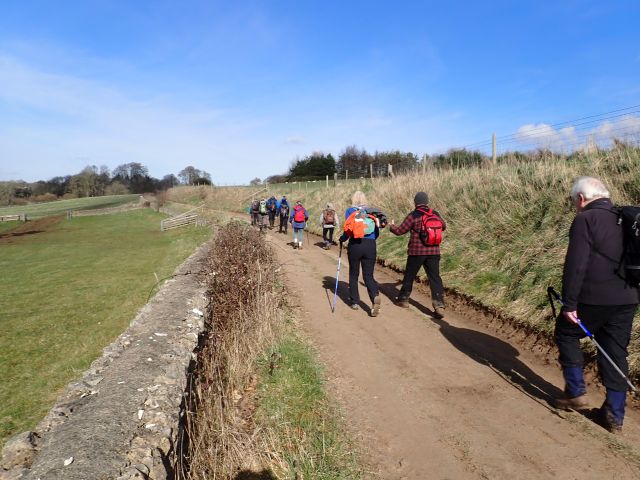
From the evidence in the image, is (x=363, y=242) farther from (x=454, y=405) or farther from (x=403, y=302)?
(x=454, y=405)

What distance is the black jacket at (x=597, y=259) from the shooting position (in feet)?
11.2

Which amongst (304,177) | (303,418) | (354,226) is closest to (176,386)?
(303,418)

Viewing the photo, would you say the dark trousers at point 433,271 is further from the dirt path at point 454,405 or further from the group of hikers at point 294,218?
the group of hikers at point 294,218

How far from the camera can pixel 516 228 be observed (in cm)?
830

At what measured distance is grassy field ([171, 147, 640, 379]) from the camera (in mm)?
6340

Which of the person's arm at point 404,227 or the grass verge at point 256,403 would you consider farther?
the person's arm at point 404,227

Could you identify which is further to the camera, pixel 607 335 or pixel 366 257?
pixel 366 257

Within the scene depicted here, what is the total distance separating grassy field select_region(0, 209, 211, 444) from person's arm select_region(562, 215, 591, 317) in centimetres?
678

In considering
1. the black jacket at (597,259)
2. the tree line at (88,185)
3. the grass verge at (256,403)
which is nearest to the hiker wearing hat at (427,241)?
the grass verge at (256,403)

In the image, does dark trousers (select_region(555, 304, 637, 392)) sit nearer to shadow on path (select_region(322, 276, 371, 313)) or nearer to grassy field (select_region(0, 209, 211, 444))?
shadow on path (select_region(322, 276, 371, 313))

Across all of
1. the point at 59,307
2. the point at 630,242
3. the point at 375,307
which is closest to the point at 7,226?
the point at 59,307

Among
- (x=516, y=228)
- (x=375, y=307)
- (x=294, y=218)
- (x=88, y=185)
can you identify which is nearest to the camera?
(x=375, y=307)

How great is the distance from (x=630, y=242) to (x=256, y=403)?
3943 mm

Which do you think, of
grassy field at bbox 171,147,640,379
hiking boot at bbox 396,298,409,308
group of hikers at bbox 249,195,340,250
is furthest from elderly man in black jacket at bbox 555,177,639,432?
group of hikers at bbox 249,195,340,250
